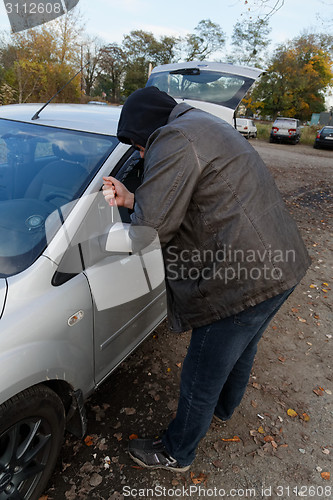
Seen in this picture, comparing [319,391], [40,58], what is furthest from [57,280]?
[40,58]

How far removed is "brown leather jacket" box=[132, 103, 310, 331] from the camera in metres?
1.23

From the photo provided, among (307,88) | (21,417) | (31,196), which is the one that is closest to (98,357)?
(21,417)

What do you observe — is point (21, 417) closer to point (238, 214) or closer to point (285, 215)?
point (238, 214)

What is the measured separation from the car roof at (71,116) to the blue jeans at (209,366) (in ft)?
4.28

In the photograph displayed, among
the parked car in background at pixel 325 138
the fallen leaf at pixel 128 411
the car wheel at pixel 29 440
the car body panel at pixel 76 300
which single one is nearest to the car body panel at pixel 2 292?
the car body panel at pixel 76 300

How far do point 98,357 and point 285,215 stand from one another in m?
1.24

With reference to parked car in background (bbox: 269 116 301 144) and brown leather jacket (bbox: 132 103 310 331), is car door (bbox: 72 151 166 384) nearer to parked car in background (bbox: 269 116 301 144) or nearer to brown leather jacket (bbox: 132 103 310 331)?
brown leather jacket (bbox: 132 103 310 331)

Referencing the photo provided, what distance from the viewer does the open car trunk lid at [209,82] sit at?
11.4 ft

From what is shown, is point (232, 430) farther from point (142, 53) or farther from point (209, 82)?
point (142, 53)

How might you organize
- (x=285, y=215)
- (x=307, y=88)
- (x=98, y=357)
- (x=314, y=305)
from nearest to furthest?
(x=285, y=215), (x=98, y=357), (x=314, y=305), (x=307, y=88)

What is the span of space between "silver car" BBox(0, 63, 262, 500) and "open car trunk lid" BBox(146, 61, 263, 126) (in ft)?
5.36

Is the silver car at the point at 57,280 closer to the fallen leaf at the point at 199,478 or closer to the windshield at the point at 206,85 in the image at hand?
the fallen leaf at the point at 199,478

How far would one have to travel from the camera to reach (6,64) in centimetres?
1463

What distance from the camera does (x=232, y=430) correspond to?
2.25 m
